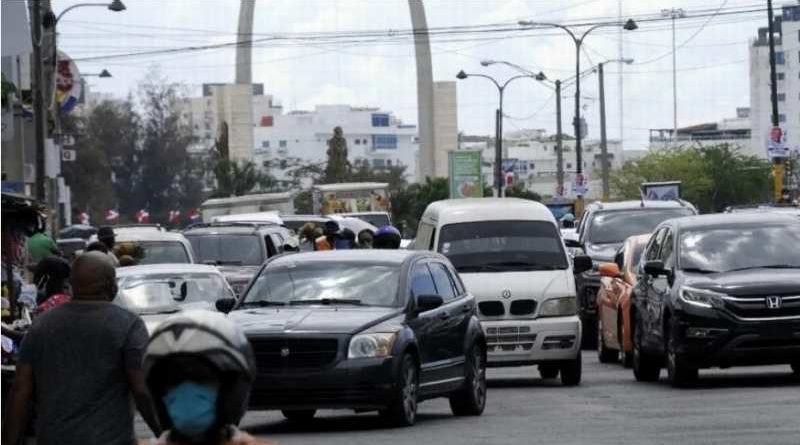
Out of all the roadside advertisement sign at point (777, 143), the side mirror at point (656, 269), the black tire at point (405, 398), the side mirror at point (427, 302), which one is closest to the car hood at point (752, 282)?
the side mirror at point (656, 269)

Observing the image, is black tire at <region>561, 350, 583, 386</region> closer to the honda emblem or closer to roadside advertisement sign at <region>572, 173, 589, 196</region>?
the honda emblem

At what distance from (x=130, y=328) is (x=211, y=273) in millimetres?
14707

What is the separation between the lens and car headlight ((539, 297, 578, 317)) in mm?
23297

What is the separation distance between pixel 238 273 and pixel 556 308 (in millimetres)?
9245

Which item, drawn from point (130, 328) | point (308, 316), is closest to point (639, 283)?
point (308, 316)

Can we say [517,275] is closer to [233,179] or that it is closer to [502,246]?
[502,246]

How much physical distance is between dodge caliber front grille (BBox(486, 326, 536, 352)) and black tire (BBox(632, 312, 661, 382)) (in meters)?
1.12

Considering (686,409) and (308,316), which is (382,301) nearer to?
(308,316)

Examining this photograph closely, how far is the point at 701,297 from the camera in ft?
68.2

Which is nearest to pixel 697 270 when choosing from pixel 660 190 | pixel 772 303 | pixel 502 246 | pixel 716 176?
pixel 772 303

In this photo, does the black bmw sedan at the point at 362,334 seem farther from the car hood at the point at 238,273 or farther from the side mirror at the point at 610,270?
the car hood at the point at 238,273

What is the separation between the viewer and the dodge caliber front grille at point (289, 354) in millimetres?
17438

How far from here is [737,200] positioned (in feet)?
417

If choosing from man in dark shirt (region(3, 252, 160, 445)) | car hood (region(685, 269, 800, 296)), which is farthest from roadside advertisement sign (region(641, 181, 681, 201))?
man in dark shirt (region(3, 252, 160, 445))
